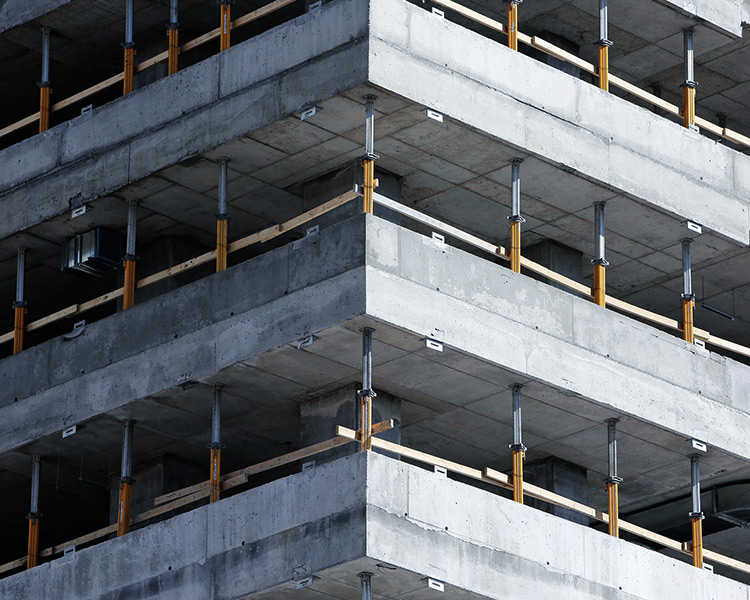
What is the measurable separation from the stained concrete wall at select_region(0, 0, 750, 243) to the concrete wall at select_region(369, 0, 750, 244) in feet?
0.08

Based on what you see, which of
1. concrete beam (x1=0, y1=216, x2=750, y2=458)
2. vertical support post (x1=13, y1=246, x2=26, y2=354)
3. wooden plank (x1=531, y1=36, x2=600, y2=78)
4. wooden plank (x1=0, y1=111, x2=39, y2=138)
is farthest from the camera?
wooden plank (x1=0, y1=111, x2=39, y2=138)

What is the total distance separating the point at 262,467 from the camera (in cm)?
4384

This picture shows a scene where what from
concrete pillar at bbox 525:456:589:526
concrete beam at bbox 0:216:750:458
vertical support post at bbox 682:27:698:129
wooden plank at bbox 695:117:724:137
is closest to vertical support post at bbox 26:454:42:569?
concrete beam at bbox 0:216:750:458

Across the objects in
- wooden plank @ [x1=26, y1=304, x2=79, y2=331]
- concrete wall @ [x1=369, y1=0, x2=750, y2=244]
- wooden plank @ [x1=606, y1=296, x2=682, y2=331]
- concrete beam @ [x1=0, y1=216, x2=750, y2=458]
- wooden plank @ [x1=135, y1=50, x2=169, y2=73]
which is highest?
wooden plank @ [x1=135, y1=50, x2=169, y2=73]

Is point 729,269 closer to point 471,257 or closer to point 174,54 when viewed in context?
point 471,257

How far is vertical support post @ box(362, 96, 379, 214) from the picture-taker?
4356 cm

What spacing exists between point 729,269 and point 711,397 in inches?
141

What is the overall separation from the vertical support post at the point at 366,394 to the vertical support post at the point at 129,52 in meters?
8.90

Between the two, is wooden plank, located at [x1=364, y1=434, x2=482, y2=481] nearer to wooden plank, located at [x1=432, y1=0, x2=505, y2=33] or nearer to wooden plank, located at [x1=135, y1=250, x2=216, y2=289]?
wooden plank, located at [x1=135, y1=250, x2=216, y2=289]

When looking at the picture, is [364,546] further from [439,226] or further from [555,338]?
[439,226]

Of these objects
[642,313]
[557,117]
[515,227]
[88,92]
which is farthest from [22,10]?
[642,313]

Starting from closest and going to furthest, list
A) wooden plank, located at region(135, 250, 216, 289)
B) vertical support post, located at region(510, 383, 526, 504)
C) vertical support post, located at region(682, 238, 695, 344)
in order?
vertical support post, located at region(510, 383, 526, 504) → wooden plank, located at region(135, 250, 216, 289) → vertical support post, located at region(682, 238, 695, 344)

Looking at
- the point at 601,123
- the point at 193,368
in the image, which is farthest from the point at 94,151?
the point at 601,123

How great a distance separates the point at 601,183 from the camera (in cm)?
4662
